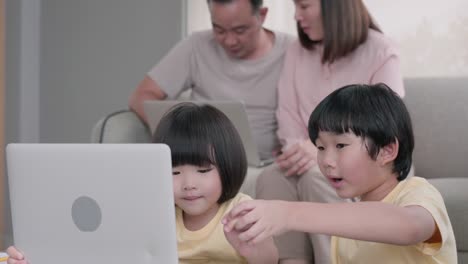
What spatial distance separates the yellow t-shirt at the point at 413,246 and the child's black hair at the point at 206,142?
0.96 ft

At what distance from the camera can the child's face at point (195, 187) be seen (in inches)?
72.1

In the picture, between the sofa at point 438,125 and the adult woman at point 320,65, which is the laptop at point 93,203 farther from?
the sofa at point 438,125

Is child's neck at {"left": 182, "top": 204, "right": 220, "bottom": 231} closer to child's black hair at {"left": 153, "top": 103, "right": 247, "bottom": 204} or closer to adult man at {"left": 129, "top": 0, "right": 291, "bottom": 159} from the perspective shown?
child's black hair at {"left": 153, "top": 103, "right": 247, "bottom": 204}

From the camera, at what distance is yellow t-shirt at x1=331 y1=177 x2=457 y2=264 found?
147cm

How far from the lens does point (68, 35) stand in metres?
4.34

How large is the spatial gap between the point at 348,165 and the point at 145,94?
154 cm

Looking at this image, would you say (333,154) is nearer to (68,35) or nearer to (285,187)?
(285,187)

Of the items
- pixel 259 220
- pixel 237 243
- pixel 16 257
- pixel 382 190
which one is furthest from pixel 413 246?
pixel 16 257

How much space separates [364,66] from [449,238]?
1182 mm

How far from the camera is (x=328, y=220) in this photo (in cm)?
128

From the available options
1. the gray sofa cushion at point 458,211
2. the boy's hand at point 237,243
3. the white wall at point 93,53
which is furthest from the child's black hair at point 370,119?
the white wall at point 93,53

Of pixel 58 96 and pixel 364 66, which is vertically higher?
pixel 364 66

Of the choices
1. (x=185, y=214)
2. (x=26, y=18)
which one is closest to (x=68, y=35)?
(x=26, y=18)

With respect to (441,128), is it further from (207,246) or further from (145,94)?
(207,246)
